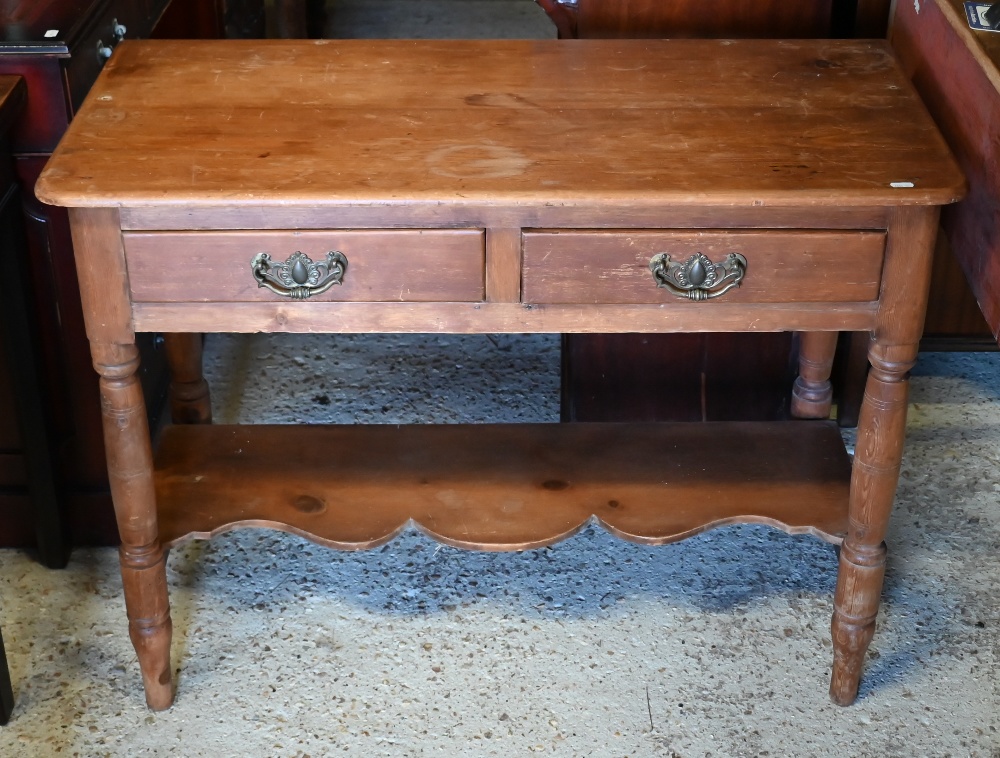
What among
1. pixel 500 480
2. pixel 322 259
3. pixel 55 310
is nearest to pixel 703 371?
pixel 500 480

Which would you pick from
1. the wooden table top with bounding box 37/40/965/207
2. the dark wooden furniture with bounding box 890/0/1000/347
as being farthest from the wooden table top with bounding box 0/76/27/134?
the dark wooden furniture with bounding box 890/0/1000/347

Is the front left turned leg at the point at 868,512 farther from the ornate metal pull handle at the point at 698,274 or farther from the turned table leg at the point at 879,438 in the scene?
the ornate metal pull handle at the point at 698,274

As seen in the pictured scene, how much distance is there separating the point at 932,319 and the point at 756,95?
107 cm

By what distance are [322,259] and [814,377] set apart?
1.11 metres

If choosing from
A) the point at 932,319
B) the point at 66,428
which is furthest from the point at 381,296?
the point at 932,319

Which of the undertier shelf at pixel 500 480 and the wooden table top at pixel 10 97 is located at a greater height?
the wooden table top at pixel 10 97

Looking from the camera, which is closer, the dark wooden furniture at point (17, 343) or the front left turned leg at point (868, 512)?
the front left turned leg at point (868, 512)

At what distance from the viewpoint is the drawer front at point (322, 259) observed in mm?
1644

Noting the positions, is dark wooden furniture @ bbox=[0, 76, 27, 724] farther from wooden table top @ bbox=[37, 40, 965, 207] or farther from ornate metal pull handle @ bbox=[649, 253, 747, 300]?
ornate metal pull handle @ bbox=[649, 253, 747, 300]

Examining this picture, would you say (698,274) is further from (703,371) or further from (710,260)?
(703,371)

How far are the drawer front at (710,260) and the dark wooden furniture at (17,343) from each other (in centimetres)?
84

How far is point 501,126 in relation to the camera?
1799 mm

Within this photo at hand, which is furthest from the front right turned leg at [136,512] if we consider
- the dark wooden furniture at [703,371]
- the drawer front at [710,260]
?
the dark wooden furniture at [703,371]

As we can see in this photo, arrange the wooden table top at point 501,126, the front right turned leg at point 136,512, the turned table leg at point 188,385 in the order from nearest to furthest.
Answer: the wooden table top at point 501,126 < the front right turned leg at point 136,512 < the turned table leg at point 188,385
